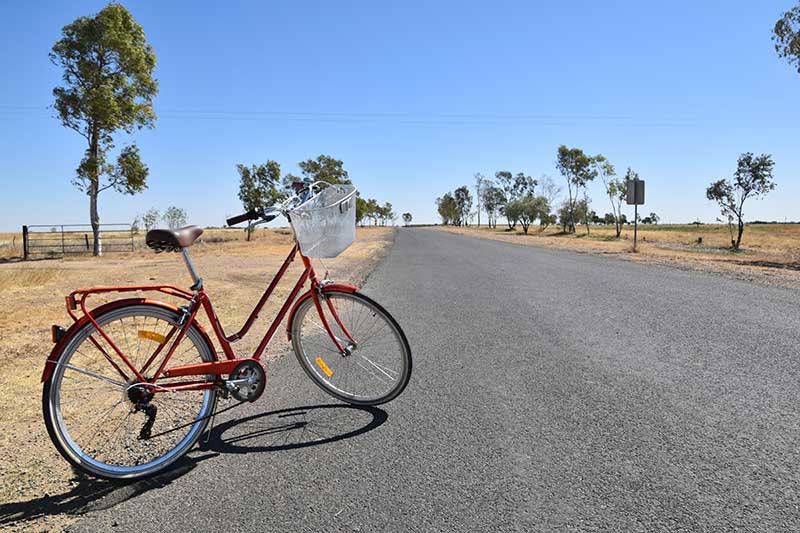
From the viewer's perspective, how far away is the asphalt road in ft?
7.29

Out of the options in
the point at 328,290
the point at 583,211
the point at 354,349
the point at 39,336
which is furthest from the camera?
the point at 583,211

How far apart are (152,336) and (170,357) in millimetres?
168

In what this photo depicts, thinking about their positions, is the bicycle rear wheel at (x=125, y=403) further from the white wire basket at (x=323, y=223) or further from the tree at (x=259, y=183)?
the tree at (x=259, y=183)

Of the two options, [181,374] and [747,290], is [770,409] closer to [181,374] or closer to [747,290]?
[181,374]

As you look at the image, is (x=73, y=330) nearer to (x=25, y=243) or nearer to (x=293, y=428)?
(x=293, y=428)

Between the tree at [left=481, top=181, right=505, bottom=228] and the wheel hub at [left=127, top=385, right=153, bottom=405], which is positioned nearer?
the wheel hub at [left=127, top=385, right=153, bottom=405]

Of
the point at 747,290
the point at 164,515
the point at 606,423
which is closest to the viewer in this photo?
the point at 164,515

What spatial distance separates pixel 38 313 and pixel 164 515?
22.4 feet

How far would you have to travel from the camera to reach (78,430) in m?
2.96

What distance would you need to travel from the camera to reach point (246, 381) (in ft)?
10.1

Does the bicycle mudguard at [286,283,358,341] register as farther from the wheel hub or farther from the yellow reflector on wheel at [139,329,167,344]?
the wheel hub

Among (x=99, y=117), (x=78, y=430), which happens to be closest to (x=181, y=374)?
(x=78, y=430)

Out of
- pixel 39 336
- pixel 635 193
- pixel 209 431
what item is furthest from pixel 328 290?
pixel 635 193

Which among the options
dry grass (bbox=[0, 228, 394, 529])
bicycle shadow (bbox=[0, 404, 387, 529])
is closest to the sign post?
dry grass (bbox=[0, 228, 394, 529])
